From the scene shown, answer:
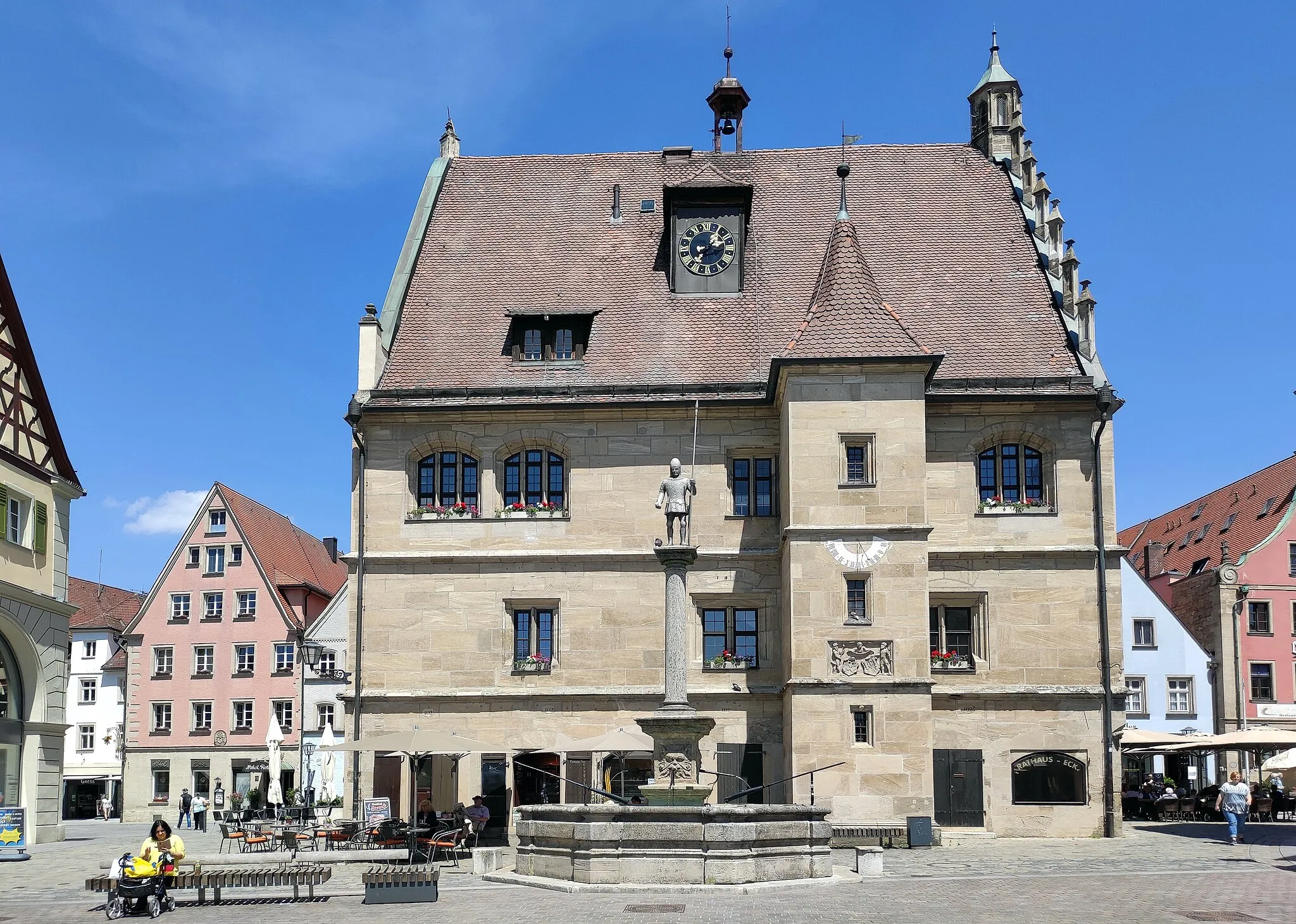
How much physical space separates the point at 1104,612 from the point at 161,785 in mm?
40529

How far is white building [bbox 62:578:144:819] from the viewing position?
65125 millimetres

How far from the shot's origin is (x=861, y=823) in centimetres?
2862

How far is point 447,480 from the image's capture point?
110ft

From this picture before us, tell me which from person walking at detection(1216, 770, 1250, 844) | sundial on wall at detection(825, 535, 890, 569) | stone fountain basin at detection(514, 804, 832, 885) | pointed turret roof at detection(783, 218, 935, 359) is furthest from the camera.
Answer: pointed turret roof at detection(783, 218, 935, 359)

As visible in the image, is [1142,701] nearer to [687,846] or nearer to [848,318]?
[848,318]

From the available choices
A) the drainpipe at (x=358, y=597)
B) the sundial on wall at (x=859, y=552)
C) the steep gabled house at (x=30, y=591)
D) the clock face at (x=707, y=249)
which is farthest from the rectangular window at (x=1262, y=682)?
the steep gabled house at (x=30, y=591)

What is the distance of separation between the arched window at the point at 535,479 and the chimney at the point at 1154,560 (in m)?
35.9

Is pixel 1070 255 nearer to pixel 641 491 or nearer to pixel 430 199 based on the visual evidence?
pixel 641 491

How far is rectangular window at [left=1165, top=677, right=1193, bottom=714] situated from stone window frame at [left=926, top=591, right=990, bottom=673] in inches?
963

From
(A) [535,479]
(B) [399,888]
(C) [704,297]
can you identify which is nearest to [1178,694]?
(C) [704,297]

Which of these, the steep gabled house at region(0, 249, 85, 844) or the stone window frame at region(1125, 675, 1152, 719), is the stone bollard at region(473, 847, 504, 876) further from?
the stone window frame at region(1125, 675, 1152, 719)

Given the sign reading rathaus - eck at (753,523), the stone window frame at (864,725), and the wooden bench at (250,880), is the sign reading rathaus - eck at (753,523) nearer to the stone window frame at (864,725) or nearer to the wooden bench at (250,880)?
the stone window frame at (864,725)

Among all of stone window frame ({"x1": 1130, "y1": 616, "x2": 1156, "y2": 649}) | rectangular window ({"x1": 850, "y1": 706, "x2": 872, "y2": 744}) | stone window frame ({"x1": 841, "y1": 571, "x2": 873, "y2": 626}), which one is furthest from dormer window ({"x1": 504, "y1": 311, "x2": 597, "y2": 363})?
stone window frame ({"x1": 1130, "y1": 616, "x2": 1156, "y2": 649})

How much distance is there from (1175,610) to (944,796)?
31.0 m
